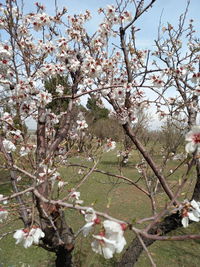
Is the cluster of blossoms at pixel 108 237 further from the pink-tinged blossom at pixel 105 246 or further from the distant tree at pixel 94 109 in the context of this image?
the distant tree at pixel 94 109

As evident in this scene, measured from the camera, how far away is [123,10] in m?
3.10

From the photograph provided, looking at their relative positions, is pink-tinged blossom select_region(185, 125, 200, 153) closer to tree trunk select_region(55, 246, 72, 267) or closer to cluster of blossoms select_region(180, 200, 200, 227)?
cluster of blossoms select_region(180, 200, 200, 227)

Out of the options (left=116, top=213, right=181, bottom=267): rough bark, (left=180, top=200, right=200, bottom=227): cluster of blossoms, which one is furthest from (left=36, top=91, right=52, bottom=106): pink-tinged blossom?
(left=116, top=213, right=181, bottom=267): rough bark

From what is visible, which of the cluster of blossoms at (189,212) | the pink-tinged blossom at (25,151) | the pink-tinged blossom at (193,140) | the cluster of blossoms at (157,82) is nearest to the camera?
the pink-tinged blossom at (193,140)

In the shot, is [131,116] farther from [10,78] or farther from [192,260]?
[192,260]

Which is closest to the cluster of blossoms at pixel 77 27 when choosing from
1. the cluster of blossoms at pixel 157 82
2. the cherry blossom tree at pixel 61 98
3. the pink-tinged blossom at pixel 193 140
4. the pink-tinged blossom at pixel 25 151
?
the cherry blossom tree at pixel 61 98

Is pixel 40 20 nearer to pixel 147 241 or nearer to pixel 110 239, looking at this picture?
pixel 110 239

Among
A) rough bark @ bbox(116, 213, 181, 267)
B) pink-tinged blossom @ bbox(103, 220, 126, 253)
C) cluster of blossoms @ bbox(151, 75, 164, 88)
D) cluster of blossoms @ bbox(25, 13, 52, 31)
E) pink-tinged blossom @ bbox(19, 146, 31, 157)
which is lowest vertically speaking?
rough bark @ bbox(116, 213, 181, 267)

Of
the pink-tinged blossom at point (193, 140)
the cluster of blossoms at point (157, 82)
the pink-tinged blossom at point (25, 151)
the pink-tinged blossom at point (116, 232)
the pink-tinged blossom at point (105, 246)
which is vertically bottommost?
the pink-tinged blossom at point (105, 246)

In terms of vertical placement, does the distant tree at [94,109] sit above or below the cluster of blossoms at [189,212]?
above

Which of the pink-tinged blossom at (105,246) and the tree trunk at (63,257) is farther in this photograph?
the tree trunk at (63,257)

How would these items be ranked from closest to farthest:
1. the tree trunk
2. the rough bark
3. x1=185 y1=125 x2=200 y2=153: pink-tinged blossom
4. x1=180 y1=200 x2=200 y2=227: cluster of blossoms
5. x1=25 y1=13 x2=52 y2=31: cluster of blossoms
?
1. x1=185 y1=125 x2=200 y2=153: pink-tinged blossom
2. x1=180 y1=200 x2=200 y2=227: cluster of blossoms
3. the tree trunk
4. the rough bark
5. x1=25 y1=13 x2=52 y2=31: cluster of blossoms

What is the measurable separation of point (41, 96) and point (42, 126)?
1.17 feet

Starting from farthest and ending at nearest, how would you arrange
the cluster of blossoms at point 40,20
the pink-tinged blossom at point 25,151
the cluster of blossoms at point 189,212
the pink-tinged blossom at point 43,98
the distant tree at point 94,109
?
the distant tree at point 94,109 → the cluster of blossoms at point 40,20 → the pink-tinged blossom at point 43,98 → the pink-tinged blossom at point 25,151 → the cluster of blossoms at point 189,212
